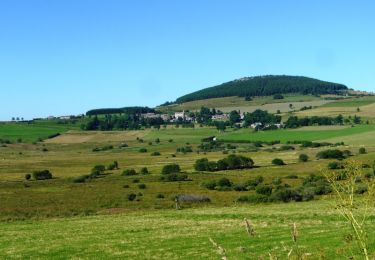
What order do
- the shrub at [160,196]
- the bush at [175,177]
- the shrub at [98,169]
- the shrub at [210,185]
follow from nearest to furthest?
the shrub at [160,196] → the shrub at [210,185] → the bush at [175,177] → the shrub at [98,169]

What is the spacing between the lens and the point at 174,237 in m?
27.0

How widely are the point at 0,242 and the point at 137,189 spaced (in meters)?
53.5

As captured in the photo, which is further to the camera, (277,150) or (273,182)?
(277,150)

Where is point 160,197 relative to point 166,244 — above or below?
below

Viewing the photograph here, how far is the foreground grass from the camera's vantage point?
2201cm

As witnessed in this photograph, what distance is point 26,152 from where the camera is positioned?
193 metres

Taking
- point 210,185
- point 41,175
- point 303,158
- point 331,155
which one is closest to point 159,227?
point 210,185

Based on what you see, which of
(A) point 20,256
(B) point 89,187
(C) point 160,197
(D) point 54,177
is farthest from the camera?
(D) point 54,177

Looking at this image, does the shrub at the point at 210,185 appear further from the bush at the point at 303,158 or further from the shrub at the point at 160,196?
the bush at the point at 303,158

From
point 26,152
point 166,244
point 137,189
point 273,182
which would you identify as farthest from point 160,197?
point 26,152

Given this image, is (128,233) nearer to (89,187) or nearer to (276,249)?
(276,249)

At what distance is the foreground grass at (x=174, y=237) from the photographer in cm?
2201

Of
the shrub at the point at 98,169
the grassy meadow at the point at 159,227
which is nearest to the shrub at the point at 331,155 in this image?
the grassy meadow at the point at 159,227

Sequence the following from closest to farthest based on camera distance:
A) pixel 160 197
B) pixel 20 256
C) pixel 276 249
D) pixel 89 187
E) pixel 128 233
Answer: pixel 276 249
pixel 20 256
pixel 128 233
pixel 160 197
pixel 89 187
